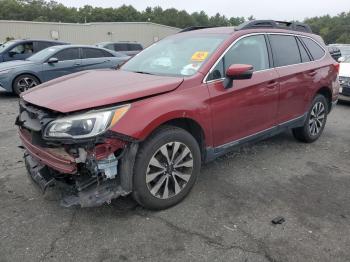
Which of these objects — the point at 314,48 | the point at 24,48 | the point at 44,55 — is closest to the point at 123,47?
the point at 24,48

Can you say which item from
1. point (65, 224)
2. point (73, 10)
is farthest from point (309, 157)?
point (73, 10)

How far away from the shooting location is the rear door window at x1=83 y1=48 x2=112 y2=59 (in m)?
10.3

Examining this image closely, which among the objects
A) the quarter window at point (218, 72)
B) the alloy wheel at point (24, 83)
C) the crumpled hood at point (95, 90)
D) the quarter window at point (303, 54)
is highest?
the quarter window at point (303, 54)

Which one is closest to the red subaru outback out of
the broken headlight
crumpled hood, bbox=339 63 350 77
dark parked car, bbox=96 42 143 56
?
the broken headlight

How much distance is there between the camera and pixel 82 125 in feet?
9.51

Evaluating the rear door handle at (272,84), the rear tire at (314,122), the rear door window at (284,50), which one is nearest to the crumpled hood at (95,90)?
the rear door handle at (272,84)

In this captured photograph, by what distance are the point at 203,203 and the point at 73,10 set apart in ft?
298

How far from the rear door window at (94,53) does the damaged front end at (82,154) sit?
24.1 feet

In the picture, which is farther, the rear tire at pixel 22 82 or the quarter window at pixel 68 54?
the quarter window at pixel 68 54

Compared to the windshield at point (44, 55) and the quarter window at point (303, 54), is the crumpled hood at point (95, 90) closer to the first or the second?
the quarter window at point (303, 54)

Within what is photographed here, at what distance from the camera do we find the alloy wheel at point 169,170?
3.30 metres

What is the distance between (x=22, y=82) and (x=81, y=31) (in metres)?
29.1

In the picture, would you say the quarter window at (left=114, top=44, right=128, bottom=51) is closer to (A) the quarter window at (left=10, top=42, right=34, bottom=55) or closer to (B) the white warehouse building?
(A) the quarter window at (left=10, top=42, right=34, bottom=55)

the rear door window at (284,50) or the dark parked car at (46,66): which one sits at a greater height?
the rear door window at (284,50)
